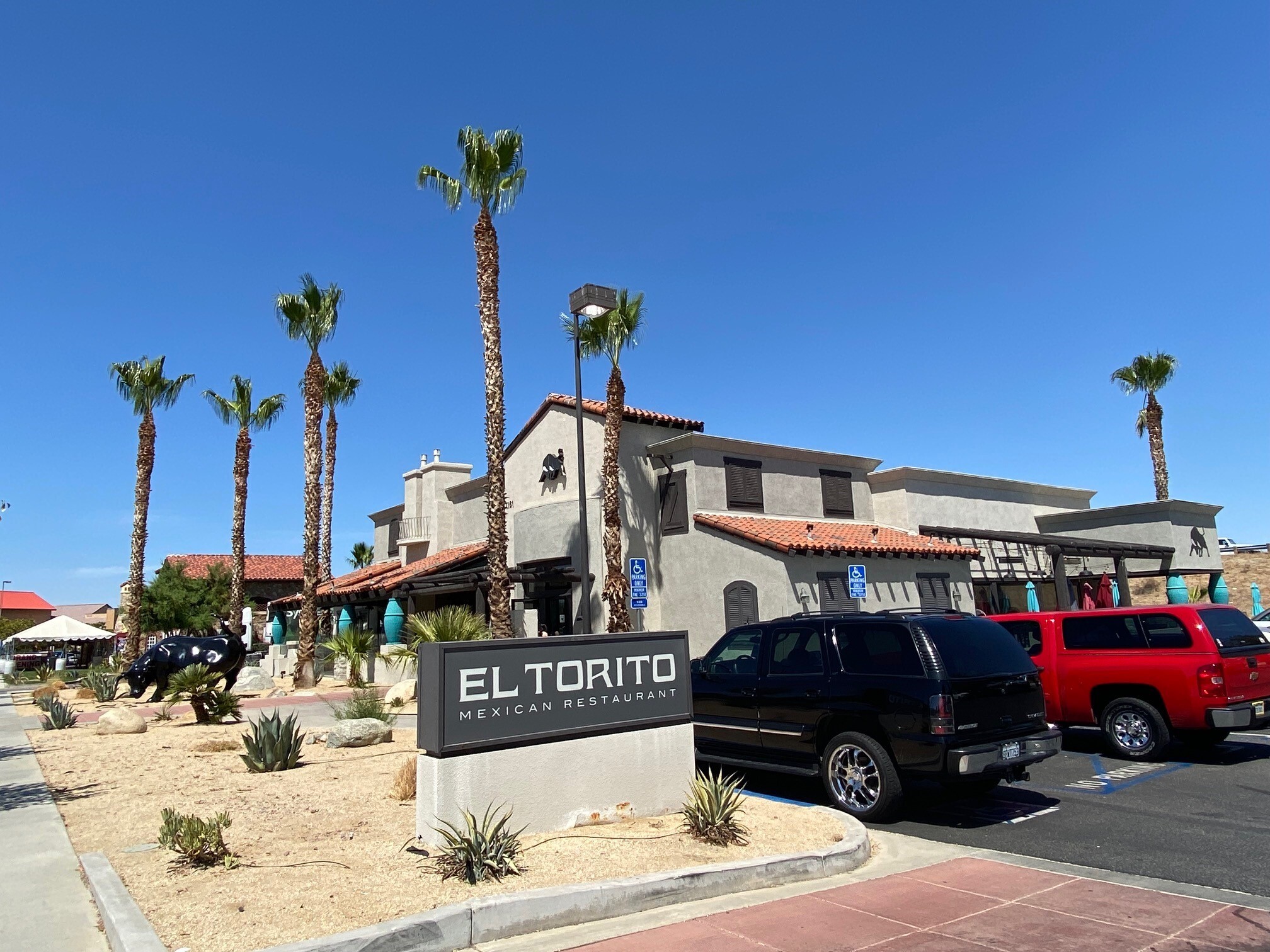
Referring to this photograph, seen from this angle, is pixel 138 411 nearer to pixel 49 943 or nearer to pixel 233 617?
pixel 233 617

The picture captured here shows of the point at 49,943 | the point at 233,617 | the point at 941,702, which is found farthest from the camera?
the point at 233,617

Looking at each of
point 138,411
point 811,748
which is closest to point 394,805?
point 811,748

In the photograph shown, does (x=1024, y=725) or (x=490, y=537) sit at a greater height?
(x=490, y=537)

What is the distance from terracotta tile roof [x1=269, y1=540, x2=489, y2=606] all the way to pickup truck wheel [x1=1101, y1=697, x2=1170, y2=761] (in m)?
18.0

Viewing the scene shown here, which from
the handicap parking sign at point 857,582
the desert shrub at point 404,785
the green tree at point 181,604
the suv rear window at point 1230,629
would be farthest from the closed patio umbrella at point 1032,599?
the green tree at point 181,604

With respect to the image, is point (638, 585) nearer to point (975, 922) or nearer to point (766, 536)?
point (766, 536)

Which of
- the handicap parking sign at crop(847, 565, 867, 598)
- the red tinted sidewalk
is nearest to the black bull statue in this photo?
the handicap parking sign at crop(847, 565, 867, 598)

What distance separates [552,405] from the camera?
2522 centimetres

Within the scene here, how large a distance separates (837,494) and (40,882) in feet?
73.2

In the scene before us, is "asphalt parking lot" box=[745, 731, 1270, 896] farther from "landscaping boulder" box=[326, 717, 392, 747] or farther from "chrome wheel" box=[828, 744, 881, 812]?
"landscaping boulder" box=[326, 717, 392, 747]

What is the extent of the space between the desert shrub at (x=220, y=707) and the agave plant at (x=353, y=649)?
291 inches

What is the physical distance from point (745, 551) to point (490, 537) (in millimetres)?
6319

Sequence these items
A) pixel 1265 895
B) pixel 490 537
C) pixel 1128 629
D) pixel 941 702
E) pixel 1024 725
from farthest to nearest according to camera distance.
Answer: pixel 490 537 < pixel 1128 629 < pixel 1024 725 < pixel 941 702 < pixel 1265 895

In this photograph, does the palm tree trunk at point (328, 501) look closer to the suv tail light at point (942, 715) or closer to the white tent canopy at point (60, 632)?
the white tent canopy at point (60, 632)
